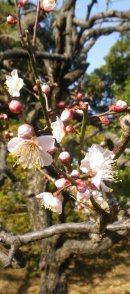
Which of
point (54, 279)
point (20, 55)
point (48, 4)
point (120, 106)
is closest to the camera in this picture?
point (120, 106)

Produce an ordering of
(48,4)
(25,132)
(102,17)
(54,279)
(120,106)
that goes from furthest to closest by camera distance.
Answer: (102,17) → (54,279) → (48,4) → (120,106) → (25,132)

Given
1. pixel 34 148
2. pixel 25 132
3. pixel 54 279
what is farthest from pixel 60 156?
pixel 54 279

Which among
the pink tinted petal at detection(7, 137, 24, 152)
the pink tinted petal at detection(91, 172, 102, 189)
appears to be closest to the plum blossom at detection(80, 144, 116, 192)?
the pink tinted petal at detection(91, 172, 102, 189)

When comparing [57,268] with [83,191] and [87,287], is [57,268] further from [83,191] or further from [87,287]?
[83,191]

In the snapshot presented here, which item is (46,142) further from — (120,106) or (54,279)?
(54,279)

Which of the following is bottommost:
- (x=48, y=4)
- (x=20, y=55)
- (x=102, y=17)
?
(x=48, y=4)

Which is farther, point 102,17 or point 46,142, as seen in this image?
point 102,17

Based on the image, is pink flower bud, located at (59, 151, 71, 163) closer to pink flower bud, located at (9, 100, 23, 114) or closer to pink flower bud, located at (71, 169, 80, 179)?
pink flower bud, located at (71, 169, 80, 179)
